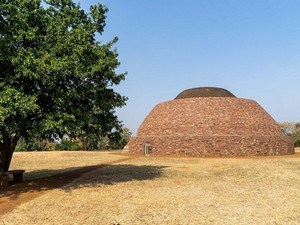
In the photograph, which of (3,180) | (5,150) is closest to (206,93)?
(5,150)

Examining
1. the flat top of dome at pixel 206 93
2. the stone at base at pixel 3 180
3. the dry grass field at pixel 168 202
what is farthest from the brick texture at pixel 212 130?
the stone at base at pixel 3 180

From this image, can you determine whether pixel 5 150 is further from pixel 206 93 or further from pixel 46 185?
pixel 206 93

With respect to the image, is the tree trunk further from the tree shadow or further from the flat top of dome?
the flat top of dome

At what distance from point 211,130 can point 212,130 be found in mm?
127

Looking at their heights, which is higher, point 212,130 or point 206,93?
point 206,93

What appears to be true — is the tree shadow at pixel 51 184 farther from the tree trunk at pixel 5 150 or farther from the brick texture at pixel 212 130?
the brick texture at pixel 212 130

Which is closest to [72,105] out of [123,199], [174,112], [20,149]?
[123,199]

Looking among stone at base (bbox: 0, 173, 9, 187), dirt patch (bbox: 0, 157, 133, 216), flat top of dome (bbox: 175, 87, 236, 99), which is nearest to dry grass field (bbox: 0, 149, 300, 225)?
dirt patch (bbox: 0, 157, 133, 216)

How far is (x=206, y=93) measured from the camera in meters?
44.2

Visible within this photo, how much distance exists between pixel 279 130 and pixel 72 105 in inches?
1383

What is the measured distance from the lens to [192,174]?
19.8 m

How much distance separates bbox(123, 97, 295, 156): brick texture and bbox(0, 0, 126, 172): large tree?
2156 cm

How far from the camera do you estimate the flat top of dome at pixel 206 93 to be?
44188mm

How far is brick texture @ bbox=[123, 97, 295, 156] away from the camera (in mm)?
37156
